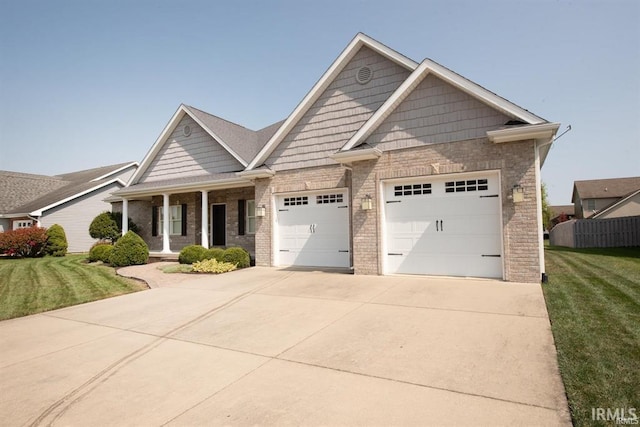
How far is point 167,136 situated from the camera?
17.8 metres

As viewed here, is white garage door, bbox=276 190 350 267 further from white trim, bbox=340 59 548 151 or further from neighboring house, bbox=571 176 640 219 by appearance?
neighboring house, bbox=571 176 640 219

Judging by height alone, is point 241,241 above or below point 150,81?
below

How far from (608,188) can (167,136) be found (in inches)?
1882

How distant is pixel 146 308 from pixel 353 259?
5829 mm

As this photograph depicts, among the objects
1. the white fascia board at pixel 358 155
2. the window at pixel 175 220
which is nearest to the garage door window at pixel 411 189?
the white fascia board at pixel 358 155

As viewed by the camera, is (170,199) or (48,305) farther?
(170,199)

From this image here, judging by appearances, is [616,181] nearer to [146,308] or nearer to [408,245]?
[408,245]

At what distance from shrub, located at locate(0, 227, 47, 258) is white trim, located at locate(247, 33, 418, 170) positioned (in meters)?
17.3

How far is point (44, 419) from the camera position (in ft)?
11.1

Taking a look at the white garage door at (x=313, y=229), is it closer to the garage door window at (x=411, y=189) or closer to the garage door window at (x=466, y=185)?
the garage door window at (x=411, y=189)

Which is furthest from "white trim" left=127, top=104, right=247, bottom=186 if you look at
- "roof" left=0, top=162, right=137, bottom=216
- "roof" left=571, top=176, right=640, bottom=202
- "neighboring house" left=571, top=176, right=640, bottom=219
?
"roof" left=571, top=176, right=640, bottom=202

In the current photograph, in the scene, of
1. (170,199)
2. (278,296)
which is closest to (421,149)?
(278,296)

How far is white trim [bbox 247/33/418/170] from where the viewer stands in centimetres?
1123

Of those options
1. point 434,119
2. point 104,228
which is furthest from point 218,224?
point 434,119
